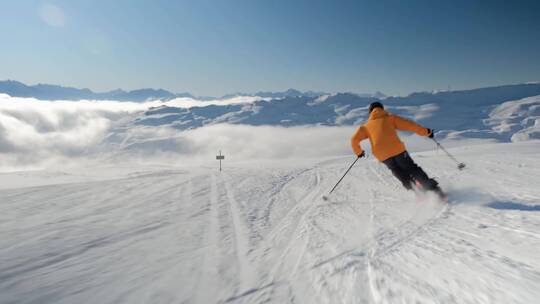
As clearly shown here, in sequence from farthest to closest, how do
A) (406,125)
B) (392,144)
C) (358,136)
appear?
(358,136) < (406,125) < (392,144)

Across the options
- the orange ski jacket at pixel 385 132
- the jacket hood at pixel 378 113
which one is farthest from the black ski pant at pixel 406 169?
the jacket hood at pixel 378 113

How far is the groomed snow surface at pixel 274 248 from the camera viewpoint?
2955 mm

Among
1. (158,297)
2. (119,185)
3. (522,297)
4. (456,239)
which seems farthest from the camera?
(119,185)

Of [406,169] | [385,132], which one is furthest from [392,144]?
[406,169]

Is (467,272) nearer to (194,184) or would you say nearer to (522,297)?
(522,297)

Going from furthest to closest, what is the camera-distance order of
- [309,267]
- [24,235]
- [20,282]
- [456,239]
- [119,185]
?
1. [119,185]
2. [24,235]
3. [456,239]
4. [309,267]
5. [20,282]

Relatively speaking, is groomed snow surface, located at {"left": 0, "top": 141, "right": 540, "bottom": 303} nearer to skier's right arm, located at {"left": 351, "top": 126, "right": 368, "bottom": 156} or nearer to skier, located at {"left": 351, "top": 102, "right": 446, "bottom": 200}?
skier, located at {"left": 351, "top": 102, "right": 446, "bottom": 200}

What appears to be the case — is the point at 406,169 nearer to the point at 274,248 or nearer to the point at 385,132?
the point at 385,132

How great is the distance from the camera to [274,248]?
13.8 ft

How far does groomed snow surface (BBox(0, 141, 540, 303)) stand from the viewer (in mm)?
2955

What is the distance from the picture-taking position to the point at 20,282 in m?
3.21

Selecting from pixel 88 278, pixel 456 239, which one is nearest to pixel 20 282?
pixel 88 278

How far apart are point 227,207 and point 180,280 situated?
3429mm

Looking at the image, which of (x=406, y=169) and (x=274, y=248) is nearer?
(x=274, y=248)
